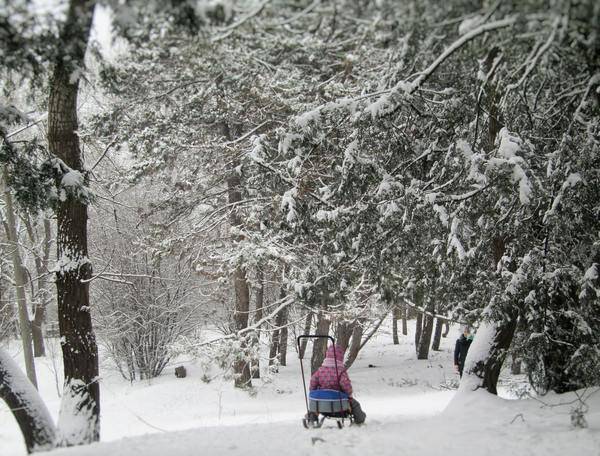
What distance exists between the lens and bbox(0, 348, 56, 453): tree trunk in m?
5.63

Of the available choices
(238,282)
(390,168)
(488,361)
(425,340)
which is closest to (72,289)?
(390,168)

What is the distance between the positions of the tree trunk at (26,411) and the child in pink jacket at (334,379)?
3246mm

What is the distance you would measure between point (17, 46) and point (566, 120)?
20.2 feet

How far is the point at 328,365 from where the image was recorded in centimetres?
640

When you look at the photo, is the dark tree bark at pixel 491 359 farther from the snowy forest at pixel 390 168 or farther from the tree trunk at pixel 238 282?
the tree trunk at pixel 238 282

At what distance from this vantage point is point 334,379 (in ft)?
20.7

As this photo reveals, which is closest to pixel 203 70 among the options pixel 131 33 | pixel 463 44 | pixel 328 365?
pixel 131 33

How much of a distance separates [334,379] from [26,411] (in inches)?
146

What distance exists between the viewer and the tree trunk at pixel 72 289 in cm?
591

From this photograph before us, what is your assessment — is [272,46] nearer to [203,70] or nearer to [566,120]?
[203,70]

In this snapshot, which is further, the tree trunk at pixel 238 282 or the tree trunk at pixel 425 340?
the tree trunk at pixel 425 340

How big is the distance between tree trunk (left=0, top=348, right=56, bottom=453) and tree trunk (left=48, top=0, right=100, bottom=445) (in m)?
0.18

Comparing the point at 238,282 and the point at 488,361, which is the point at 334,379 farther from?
the point at 238,282

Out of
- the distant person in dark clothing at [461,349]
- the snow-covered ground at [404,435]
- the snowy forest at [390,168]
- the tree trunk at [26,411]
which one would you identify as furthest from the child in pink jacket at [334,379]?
the distant person in dark clothing at [461,349]
